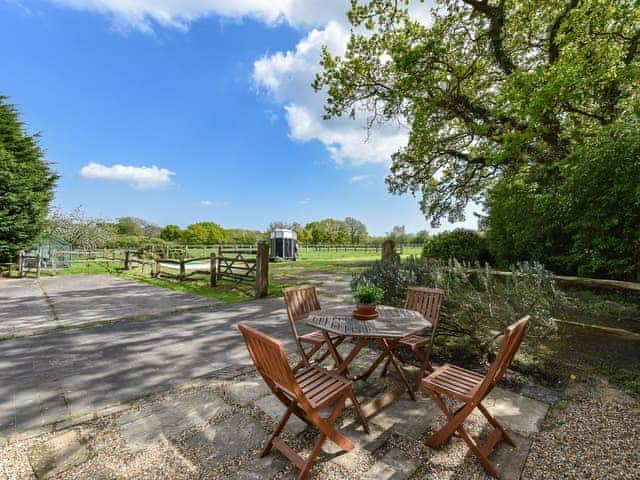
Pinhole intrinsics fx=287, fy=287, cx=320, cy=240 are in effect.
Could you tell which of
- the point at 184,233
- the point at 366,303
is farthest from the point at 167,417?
the point at 184,233

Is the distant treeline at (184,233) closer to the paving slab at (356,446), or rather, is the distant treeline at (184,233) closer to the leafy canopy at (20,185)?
the leafy canopy at (20,185)

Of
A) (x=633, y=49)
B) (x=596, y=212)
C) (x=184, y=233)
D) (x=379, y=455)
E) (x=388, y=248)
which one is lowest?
(x=379, y=455)

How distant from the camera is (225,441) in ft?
6.82

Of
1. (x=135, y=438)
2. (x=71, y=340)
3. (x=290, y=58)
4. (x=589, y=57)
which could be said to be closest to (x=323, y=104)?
(x=290, y=58)

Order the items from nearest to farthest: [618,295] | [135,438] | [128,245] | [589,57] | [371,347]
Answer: [135,438] → [371,347] → [618,295] → [589,57] → [128,245]

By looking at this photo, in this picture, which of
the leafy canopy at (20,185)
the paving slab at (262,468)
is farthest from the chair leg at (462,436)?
the leafy canopy at (20,185)

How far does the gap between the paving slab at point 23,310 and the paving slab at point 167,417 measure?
3.92 m

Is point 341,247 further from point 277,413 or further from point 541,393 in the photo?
point 277,413

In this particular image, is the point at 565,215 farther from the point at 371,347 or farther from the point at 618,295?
the point at 371,347

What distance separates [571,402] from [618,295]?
5.02m

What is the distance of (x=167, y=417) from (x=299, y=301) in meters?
1.67

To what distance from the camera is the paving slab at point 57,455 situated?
71.5 inches

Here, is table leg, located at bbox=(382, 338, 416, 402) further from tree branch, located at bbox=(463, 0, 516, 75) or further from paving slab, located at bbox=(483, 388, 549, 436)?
tree branch, located at bbox=(463, 0, 516, 75)

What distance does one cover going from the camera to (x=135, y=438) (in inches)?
83.7
